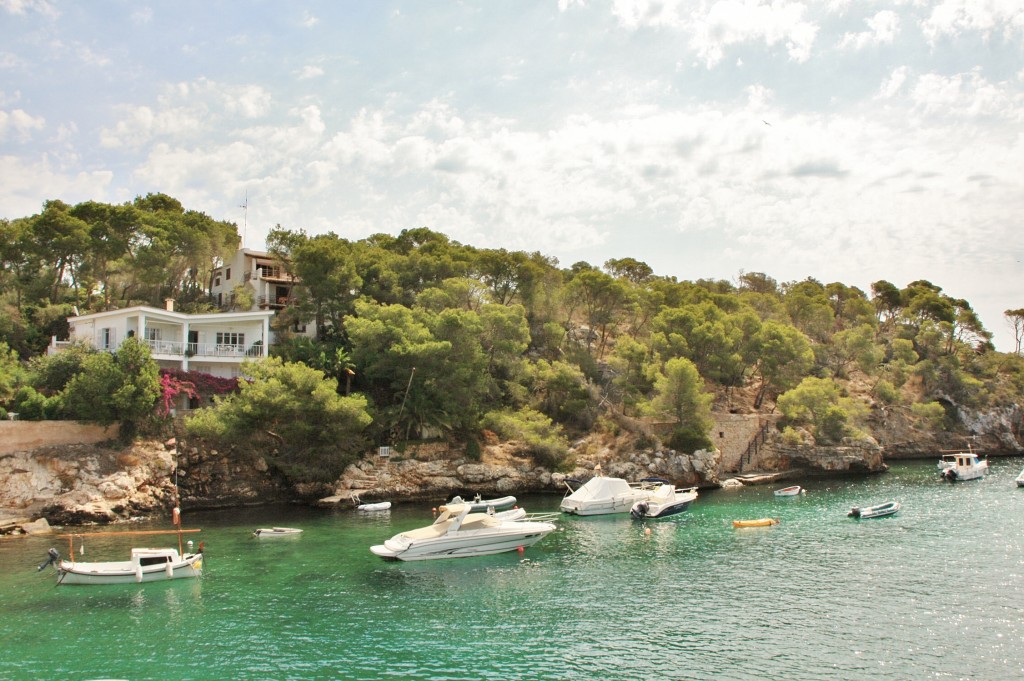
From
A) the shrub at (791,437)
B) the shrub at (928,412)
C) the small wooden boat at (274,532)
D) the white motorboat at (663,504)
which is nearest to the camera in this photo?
the small wooden boat at (274,532)

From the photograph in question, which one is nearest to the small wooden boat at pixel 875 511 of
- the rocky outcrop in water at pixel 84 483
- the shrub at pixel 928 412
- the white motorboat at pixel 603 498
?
the white motorboat at pixel 603 498

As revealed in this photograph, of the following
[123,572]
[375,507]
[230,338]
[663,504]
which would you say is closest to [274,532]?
[375,507]

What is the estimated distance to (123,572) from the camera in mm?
28188

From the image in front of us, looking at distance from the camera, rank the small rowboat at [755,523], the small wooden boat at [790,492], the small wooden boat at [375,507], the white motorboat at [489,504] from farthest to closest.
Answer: the small wooden boat at [790,492] → the small wooden boat at [375,507] → the small rowboat at [755,523] → the white motorboat at [489,504]

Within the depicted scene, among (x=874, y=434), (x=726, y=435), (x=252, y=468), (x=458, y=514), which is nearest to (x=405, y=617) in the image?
(x=458, y=514)

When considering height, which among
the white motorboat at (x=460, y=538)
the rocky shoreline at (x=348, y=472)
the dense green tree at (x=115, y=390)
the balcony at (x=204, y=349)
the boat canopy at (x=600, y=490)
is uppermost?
the balcony at (x=204, y=349)

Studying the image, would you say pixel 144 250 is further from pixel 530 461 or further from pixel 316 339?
pixel 530 461

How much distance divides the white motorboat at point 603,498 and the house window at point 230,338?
26903 millimetres

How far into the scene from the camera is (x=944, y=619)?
77.1 feet

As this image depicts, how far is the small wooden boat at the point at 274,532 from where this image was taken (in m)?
35.9

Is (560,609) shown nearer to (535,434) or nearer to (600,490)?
(600,490)

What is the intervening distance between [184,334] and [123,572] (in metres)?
25.4

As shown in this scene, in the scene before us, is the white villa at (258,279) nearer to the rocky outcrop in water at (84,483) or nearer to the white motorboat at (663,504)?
the rocky outcrop in water at (84,483)

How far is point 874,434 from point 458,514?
56747 millimetres
